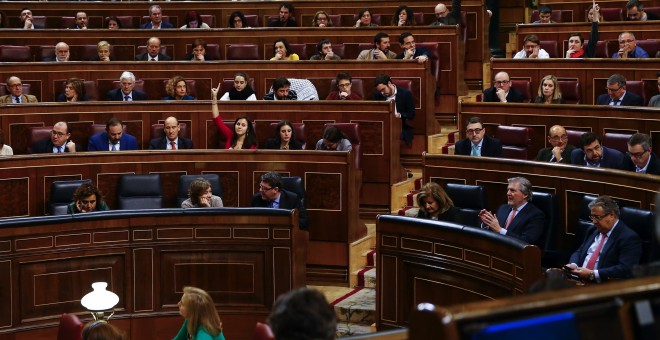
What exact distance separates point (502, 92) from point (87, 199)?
2753mm

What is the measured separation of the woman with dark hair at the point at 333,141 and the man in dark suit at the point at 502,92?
1140 mm

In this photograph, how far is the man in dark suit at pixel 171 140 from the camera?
6363 millimetres

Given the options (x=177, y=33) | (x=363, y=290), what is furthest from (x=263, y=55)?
(x=363, y=290)

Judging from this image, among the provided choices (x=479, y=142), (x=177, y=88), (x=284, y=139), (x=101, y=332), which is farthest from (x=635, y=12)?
(x=101, y=332)

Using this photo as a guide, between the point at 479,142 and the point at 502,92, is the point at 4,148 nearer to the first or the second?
the point at 479,142

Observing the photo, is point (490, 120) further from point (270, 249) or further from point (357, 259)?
point (270, 249)

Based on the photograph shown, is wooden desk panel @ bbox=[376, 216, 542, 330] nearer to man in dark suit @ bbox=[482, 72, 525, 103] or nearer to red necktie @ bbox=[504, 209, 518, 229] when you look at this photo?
red necktie @ bbox=[504, 209, 518, 229]

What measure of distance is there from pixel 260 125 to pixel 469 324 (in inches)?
218

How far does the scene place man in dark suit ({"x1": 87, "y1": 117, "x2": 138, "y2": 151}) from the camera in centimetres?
635

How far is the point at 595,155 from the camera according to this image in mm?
5109

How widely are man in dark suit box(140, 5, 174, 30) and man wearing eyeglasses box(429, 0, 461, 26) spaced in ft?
8.04

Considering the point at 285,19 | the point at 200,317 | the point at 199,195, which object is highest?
the point at 285,19

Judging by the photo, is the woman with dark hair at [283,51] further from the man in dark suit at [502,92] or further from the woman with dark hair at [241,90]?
the man in dark suit at [502,92]

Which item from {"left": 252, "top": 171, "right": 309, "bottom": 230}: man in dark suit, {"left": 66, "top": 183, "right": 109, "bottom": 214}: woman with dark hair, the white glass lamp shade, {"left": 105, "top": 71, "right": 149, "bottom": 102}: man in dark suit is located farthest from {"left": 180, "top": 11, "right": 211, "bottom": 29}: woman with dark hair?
the white glass lamp shade
